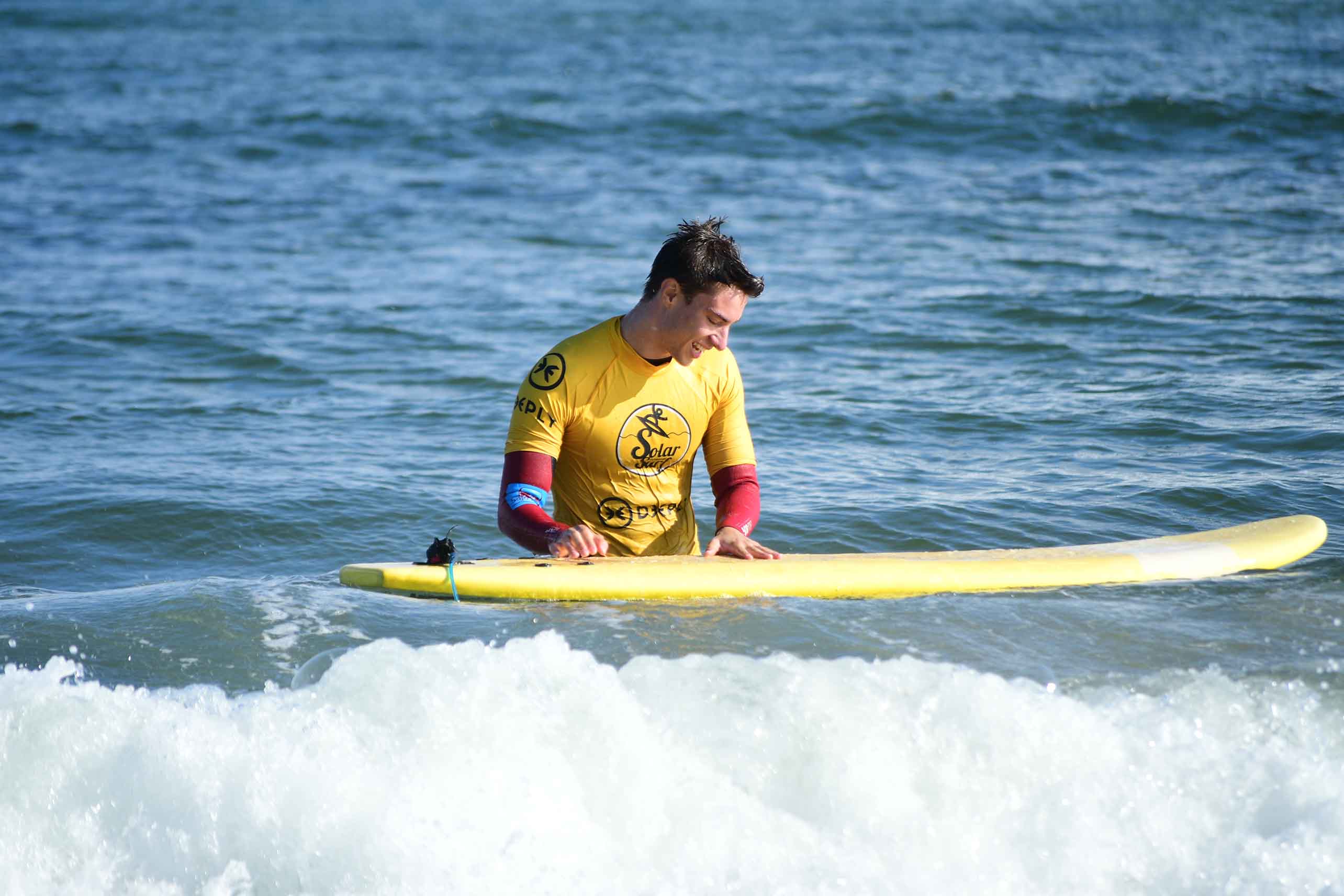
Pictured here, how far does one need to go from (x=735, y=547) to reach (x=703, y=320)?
86 cm

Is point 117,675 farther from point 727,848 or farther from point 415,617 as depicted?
point 727,848

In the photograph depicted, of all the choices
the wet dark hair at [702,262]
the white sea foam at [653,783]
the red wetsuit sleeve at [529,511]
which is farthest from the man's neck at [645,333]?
the white sea foam at [653,783]

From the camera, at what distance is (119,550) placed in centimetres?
611

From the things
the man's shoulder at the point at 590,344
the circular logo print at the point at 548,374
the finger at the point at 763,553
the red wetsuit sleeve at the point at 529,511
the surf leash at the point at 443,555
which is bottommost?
the finger at the point at 763,553

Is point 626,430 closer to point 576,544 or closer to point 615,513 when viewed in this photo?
point 615,513

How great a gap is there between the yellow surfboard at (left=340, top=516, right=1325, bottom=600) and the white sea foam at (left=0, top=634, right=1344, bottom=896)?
0.51 m

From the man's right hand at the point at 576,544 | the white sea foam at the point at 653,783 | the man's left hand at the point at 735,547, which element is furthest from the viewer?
the man's left hand at the point at 735,547

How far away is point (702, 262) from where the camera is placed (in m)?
4.29

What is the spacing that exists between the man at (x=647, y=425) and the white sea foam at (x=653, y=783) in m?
0.69

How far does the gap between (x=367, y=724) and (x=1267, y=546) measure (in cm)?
351

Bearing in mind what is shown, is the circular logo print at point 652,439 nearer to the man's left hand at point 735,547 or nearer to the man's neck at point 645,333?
the man's neck at point 645,333

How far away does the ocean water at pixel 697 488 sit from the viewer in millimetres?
3654

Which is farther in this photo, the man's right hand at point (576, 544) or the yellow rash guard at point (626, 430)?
the yellow rash guard at point (626, 430)

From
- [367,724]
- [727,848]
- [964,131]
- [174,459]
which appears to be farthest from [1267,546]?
[964,131]
